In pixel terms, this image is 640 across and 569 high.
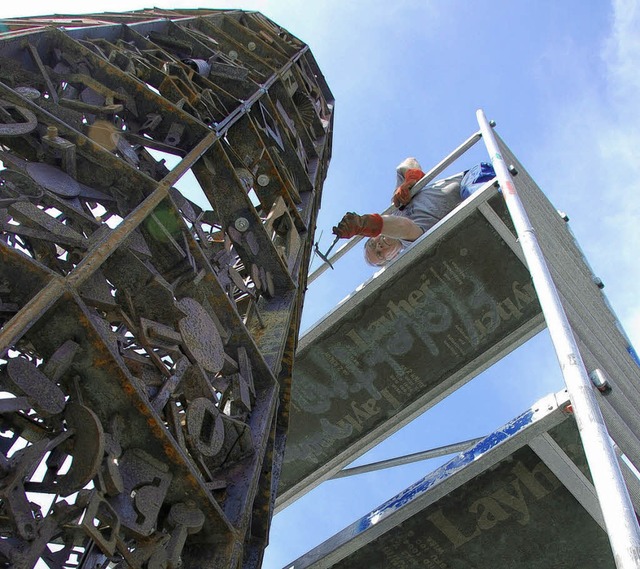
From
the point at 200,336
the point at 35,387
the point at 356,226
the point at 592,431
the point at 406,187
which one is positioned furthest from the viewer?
the point at 406,187

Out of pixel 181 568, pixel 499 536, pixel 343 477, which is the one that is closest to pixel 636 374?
pixel 499 536

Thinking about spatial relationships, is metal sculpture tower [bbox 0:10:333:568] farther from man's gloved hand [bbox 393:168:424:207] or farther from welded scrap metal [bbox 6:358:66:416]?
man's gloved hand [bbox 393:168:424:207]

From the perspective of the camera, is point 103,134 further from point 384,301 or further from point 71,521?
point 384,301

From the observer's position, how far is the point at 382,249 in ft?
24.0

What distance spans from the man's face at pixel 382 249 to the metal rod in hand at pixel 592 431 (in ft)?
11.0

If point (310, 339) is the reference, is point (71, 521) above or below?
below

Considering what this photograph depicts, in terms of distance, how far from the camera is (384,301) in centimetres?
648

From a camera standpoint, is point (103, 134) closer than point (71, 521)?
No

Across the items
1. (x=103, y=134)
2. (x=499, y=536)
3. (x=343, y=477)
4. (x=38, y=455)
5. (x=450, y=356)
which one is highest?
(x=103, y=134)

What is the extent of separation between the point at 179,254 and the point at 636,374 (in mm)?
2759

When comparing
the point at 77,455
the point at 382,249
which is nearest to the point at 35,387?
the point at 77,455

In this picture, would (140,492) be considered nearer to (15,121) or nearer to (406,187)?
(15,121)

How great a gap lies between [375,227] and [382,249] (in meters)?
0.62

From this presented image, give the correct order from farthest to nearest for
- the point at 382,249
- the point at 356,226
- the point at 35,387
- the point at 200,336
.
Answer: the point at 382,249 → the point at 356,226 → the point at 200,336 → the point at 35,387
